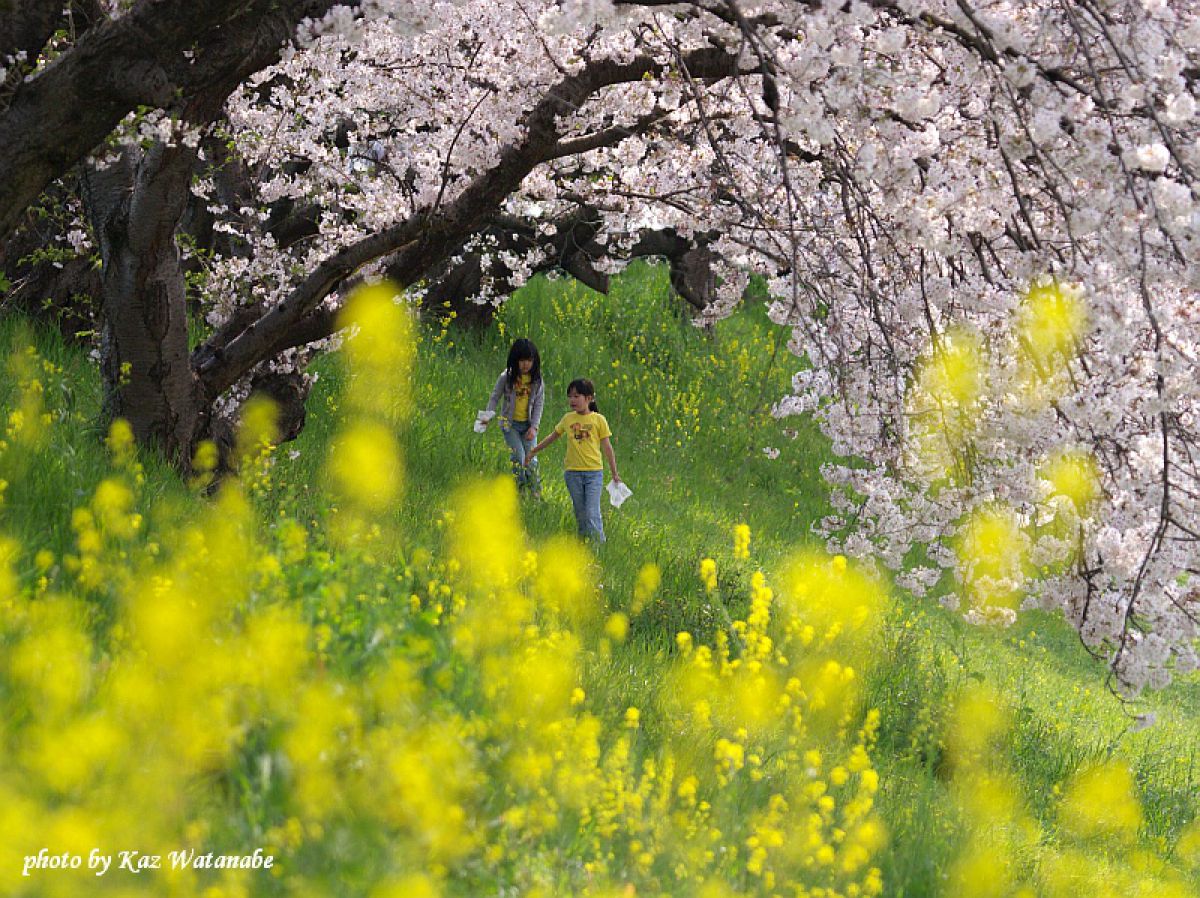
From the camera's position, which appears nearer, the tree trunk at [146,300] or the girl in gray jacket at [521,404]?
the tree trunk at [146,300]

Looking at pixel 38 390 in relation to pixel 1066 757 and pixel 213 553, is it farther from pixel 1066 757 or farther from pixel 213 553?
pixel 1066 757

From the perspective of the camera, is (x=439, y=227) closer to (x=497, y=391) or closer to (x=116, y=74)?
(x=116, y=74)

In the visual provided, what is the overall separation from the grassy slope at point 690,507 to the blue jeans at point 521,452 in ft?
0.82

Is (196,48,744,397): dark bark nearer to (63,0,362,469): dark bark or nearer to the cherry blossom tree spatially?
the cherry blossom tree

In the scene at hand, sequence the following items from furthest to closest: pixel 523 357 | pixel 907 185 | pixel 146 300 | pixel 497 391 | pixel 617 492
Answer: pixel 497 391
pixel 523 357
pixel 617 492
pixel 146 300
pixel 907 185

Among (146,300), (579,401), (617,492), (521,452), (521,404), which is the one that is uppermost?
(146,300)

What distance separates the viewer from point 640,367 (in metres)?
15.4

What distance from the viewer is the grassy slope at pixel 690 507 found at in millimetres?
5637

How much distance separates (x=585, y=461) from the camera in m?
8.48

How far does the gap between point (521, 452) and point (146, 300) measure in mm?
3894

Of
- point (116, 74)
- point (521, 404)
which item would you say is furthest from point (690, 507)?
point (116, 74)

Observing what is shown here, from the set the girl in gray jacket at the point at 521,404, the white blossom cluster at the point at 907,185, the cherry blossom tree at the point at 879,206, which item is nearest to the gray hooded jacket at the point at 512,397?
the girl in gray jacket at the point at 521,404

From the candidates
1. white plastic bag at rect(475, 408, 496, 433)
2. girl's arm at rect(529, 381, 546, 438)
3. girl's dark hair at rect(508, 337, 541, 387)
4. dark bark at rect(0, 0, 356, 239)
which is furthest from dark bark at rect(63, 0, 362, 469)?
girl's arm at rect(529, 381, 546, 438)

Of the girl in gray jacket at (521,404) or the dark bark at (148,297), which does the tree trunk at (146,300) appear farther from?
the girl in gray jacket at (521,404)
